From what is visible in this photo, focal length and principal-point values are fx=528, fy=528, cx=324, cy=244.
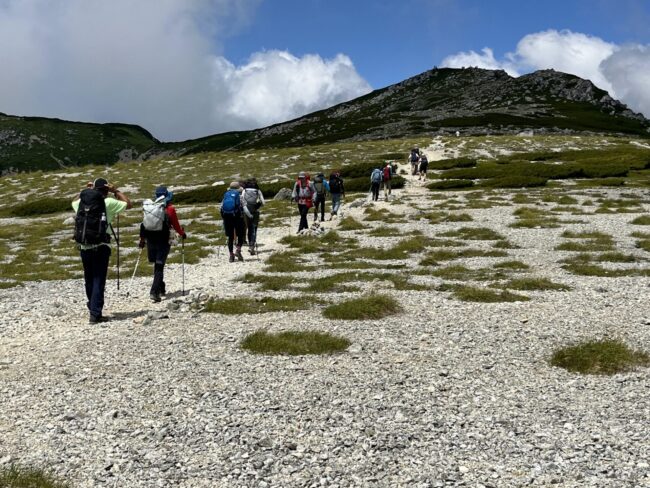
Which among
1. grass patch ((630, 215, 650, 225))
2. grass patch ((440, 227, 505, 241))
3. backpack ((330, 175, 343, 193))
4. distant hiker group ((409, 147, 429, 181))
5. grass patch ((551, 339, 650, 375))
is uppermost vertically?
distant hiker group ((409, 147, 429, 181))

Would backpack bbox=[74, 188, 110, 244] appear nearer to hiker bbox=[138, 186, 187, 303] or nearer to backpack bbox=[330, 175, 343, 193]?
hiker bbox=[138, 186, 187, 303]

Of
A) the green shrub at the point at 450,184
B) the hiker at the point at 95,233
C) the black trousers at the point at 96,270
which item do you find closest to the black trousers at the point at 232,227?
the hiker at the point at 95,233

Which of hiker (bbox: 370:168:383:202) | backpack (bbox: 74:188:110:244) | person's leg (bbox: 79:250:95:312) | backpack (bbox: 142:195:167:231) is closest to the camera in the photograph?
backpack (bbox: 74:188:110:244)

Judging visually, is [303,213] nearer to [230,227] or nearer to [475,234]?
[230,227]

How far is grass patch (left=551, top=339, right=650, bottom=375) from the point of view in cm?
1027

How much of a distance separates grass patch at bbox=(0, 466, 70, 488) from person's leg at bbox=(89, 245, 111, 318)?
300 inches

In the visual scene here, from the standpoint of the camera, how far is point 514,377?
10.1 m

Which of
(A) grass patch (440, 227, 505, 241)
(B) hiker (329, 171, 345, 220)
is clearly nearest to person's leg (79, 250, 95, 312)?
(A) grass patch (440, 227, 505, 241)

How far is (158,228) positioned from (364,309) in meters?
6.97

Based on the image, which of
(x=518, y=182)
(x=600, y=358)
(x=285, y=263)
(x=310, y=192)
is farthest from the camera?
(x=518, y=182)

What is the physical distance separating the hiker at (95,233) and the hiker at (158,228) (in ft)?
4.88

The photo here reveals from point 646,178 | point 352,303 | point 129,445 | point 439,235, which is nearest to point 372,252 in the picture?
point 439,235

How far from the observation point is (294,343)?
39.3ft

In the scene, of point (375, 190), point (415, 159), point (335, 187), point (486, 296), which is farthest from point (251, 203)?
point (415, 159)
